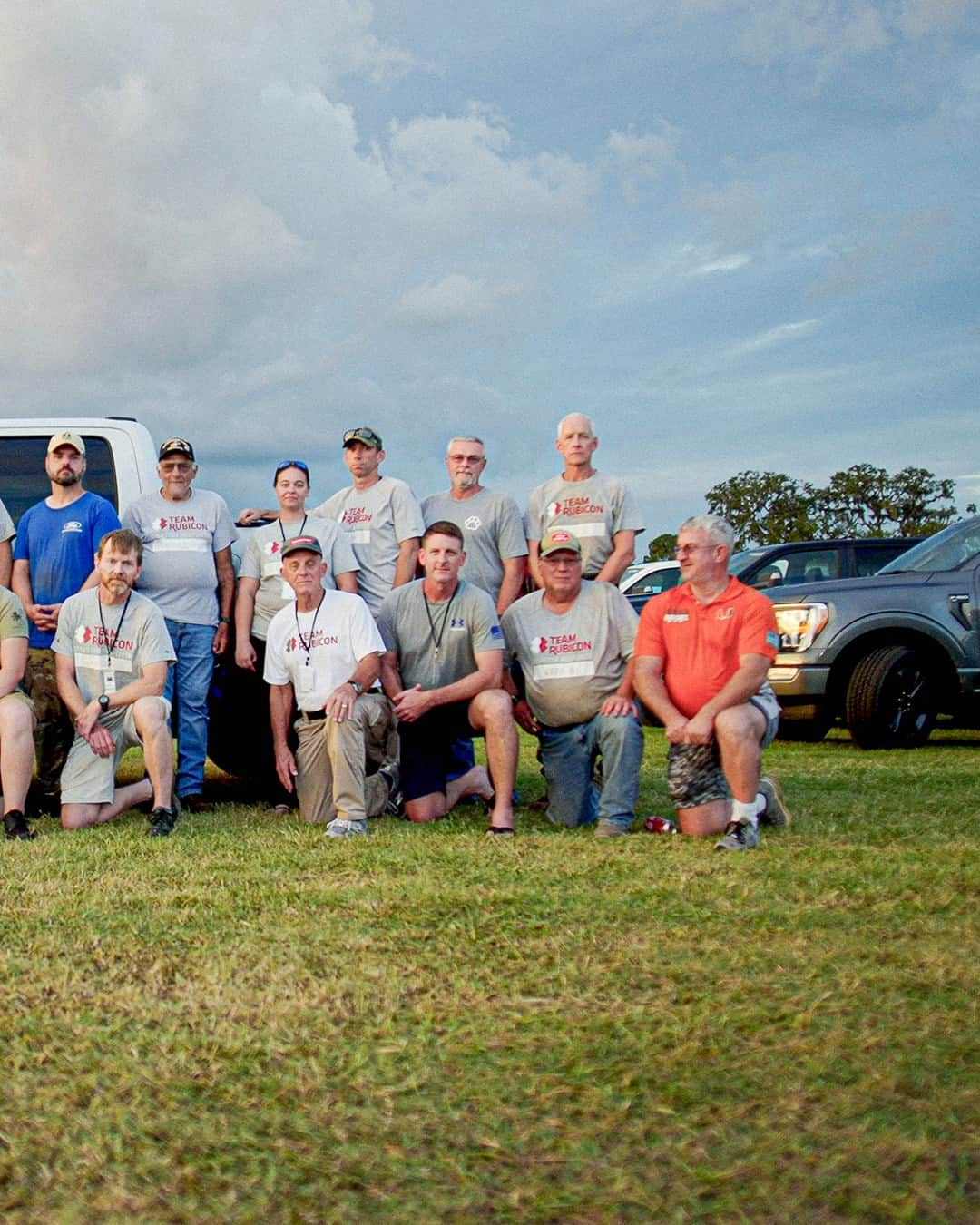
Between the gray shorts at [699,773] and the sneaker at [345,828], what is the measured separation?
4.78 feet

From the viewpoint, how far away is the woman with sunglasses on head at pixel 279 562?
644cm

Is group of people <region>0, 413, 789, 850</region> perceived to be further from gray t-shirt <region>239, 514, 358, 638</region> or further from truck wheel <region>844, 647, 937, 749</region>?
truck wheel <region>844, 647, 937, 749</region>

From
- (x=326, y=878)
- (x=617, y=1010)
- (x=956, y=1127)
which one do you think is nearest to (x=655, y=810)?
(x=326, y=878)

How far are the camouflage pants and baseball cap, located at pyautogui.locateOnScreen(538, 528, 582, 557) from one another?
8.66ft

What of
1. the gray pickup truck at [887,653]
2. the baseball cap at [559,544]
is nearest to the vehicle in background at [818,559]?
the gray pickup truck at [887,653]

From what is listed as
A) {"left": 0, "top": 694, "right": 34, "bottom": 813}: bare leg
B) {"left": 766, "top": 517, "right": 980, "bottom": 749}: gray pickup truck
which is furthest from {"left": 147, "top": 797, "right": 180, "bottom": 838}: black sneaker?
{"left": 766, "top": 517, "right": 980, "bottom": 749}: gray pickup truck

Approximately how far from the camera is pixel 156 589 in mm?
6477

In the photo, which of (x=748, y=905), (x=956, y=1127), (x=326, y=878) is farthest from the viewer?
(x=326, y=878)

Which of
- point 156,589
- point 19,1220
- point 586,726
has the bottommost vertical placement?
point 19,1220

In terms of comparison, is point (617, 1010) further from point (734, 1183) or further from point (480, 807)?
point (480, 807)

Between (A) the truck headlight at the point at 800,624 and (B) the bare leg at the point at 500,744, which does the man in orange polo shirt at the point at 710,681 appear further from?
(A) the truck headlight at the point at 800,624

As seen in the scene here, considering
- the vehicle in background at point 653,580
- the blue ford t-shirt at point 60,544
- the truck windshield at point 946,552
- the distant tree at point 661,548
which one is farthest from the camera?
the distant tree at point 661,548

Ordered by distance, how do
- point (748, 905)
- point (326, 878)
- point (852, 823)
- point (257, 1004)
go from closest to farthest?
1. point (257, 1004)
2. point (748, 905)
3. point (326, 878)
4. point (852, 823)

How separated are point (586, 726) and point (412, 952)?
2.57 meters
